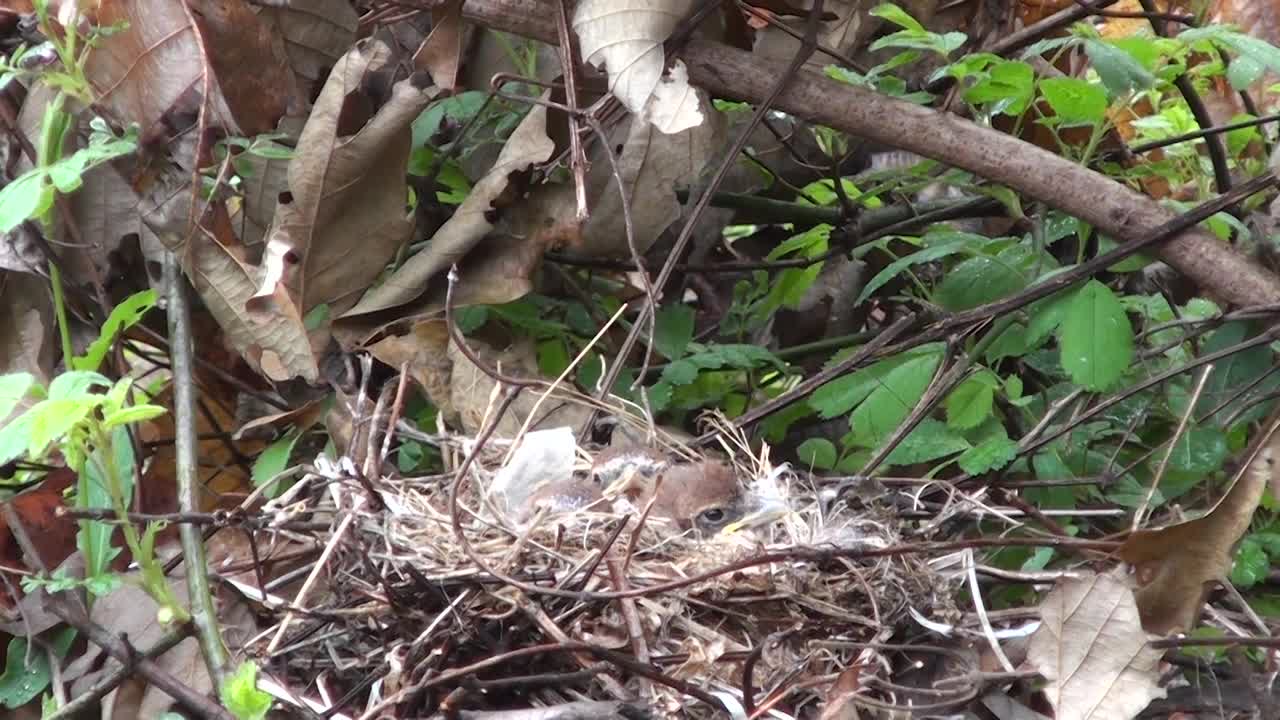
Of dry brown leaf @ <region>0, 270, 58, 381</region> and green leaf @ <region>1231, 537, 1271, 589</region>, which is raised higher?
dry brown leaf @ <region>0, 270, 58, 381</region>

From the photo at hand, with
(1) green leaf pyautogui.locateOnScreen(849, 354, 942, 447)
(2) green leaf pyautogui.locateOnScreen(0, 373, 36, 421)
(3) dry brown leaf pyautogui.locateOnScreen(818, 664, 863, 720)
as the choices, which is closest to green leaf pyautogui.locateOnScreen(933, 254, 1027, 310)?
(1) green leaf pyautogui.locateOnScreen(849, 354, 942, 447)

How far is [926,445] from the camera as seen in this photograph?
125cm

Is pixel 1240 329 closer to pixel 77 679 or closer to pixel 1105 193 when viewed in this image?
pixel 1105 193

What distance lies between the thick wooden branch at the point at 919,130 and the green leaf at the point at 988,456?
231 mm

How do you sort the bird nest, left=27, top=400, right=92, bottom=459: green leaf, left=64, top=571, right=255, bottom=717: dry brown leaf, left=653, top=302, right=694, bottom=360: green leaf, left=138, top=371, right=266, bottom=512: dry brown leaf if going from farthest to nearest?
left=653, top=302, right=694, bottom=360: green leaf < left=138, top=371, right=266, bottom=512: dry brown leaf < left=64, top=571, right=255, bottom=717: dry brown leaf < the bird nest < left=27, top=400, right=92, bottom=459: green leaf

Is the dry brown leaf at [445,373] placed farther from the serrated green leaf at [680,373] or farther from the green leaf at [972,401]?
the green leaf at [972,401]

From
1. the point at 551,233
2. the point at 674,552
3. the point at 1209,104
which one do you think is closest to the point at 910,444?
the point at 674,552

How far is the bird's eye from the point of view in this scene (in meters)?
1.20

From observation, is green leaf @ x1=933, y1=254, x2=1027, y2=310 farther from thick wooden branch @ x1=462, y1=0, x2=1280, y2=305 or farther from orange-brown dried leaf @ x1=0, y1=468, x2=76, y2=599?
orange-brown dried leaf @ x1=0, y1=468, x2=76, y2=599

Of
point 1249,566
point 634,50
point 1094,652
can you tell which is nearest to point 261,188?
point 634,50

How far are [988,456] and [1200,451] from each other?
20 centimetres

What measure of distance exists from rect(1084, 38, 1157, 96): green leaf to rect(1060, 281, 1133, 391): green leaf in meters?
0.19

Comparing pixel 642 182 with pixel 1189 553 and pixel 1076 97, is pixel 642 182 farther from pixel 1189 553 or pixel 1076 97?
pixel 1189 553

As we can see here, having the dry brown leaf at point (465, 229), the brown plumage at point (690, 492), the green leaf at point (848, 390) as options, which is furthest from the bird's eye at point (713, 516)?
the dry brown leaf at point (465, 229)
